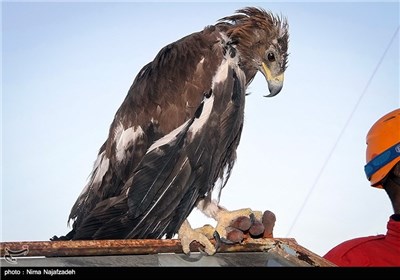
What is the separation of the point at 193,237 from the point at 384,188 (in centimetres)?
116

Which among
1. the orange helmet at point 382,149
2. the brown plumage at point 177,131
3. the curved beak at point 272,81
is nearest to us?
the orange helmet at point 382,149

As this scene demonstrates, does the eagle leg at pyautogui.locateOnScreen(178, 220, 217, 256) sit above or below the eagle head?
below

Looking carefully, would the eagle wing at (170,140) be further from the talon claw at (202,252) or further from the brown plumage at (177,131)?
the talon claw at (202,252)

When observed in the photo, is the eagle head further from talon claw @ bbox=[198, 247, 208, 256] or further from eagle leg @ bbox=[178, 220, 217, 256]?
talon claw @ bbox=[198, 247, 208, 256]

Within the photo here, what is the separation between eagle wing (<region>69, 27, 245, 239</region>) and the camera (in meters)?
4.50

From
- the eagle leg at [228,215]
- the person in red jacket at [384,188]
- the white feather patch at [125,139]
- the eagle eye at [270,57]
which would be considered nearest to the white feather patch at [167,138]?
the white feather patch at [125,139]

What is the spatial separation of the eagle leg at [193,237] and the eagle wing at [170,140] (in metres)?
0.28

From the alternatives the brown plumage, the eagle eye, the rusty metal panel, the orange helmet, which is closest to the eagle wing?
the brown plumage

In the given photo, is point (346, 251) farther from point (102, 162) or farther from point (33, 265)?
point (102, 162)

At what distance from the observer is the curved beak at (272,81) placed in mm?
5594

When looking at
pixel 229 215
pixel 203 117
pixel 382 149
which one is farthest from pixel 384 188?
pixel 203 117

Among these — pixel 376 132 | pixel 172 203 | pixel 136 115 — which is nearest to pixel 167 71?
pixel 136 115

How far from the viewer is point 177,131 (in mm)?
4973

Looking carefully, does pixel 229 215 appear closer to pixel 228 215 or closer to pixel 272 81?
pixel 228 215
